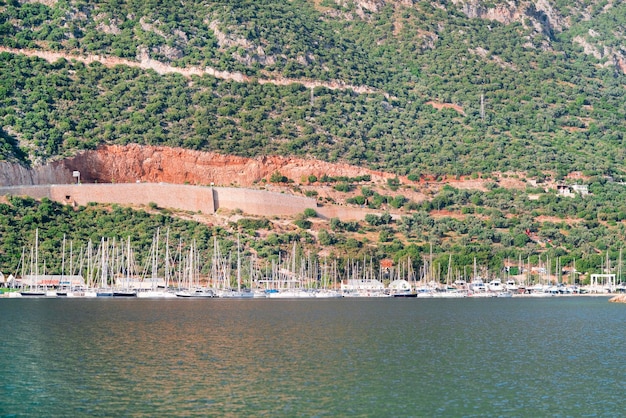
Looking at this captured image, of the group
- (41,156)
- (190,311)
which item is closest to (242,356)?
(190,311)

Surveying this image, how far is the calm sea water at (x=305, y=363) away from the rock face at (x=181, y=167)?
3149 cm

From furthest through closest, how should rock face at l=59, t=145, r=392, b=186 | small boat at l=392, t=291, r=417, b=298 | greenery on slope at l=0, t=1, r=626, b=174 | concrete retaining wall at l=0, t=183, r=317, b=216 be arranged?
greenery on slope at l=0, t=1, r=626, b=174, rock face at l=59, t=145, r=392, b=186, concrete retaining wall at l=0, t=183, r=317, b=216, small boat at l=392, t=291, r=417, b=298

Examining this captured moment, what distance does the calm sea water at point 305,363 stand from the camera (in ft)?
99.5

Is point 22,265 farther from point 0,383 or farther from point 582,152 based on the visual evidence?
point 582,152

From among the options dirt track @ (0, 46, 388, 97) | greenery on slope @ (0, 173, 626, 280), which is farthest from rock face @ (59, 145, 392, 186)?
dirt track @ (0, 46, 388, 97)

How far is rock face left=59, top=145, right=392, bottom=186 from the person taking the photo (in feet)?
302

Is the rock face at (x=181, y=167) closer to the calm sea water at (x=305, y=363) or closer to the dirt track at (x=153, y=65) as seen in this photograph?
the dirt track at (x=153, y=65)

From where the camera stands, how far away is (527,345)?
45.2 meters

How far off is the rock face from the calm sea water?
31487mm

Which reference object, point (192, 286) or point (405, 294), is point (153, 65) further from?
point (405, 294)

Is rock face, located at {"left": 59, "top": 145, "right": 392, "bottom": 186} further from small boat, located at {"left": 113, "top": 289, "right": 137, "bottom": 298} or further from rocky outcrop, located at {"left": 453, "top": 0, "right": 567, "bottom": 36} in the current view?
rocky outcrop, located at {"left": 453, "top": 0, "right": 567, "bottom": 36}

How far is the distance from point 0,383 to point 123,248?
41.6 metres

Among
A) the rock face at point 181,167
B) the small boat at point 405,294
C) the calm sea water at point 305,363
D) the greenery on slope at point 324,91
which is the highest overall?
the greenery on slope at point 324,91

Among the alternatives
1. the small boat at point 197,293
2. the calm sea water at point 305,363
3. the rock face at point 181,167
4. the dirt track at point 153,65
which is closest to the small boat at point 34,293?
the calm sea water at point 305,363
